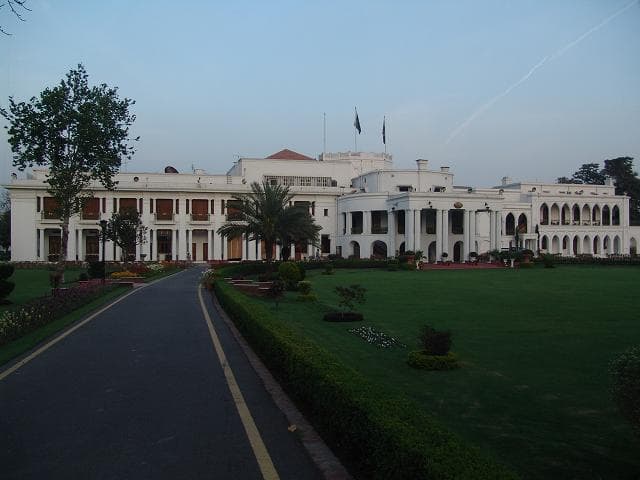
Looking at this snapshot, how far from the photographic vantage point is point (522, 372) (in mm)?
9773

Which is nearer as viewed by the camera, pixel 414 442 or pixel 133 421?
pixel 414 442

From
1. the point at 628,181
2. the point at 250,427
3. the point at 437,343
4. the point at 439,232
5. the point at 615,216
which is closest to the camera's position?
the point at 250,427

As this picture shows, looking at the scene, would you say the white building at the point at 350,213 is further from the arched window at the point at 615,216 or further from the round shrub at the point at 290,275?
the round shrub at the point at 290,275

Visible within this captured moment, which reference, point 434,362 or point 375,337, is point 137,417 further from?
point 375,337

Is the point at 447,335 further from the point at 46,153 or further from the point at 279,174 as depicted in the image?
the point at 279,174

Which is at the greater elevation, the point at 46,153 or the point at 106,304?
the point at 46,153

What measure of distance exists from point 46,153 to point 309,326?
49.8 feet

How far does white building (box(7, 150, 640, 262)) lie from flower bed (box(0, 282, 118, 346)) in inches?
1543

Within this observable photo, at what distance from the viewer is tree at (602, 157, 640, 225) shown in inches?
3617

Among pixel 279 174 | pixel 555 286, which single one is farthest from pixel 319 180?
pixel 555 286

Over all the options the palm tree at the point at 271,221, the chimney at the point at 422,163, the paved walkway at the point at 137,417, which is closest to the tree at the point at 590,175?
the chimney at the point at 422,163

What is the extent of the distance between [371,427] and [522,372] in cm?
559

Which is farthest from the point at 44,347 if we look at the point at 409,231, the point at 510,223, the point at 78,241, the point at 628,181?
the point at 628,181

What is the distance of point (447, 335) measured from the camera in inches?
408
